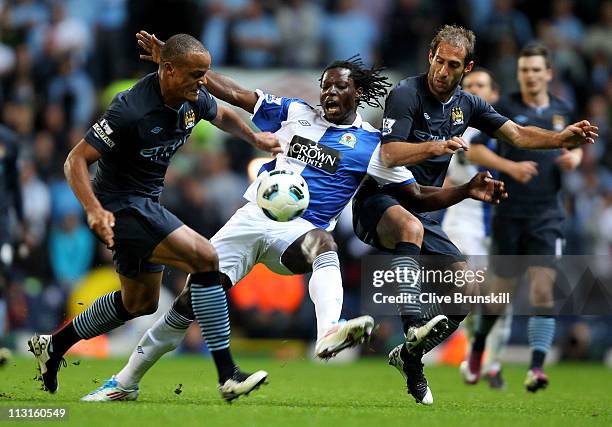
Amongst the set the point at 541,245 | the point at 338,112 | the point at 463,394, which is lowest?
the point at 463,394

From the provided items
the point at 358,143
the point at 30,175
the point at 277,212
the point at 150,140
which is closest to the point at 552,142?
the point at 358,143

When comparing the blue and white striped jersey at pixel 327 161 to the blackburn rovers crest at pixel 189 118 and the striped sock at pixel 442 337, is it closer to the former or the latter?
the blackburn rovers crest at pixel 189 118

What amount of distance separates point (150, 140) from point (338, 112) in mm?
1486

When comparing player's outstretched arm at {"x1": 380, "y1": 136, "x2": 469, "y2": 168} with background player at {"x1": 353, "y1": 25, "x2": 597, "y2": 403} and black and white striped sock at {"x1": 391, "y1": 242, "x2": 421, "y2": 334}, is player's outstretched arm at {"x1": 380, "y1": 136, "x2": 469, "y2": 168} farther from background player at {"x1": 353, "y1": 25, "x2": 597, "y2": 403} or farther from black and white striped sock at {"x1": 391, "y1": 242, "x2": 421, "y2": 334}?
black and white striped sock at {"x1": 391, "y1": 242, "x2": 421, "y2": 334}

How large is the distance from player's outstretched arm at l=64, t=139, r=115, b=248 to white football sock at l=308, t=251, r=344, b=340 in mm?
1429

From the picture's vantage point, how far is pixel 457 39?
8.14 metres

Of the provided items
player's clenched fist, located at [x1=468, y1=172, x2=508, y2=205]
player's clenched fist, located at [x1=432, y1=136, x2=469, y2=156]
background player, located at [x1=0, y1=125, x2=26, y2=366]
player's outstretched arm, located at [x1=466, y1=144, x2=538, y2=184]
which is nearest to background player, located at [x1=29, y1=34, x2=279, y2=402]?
player's clenched fist, located at [x1=432, y1=136, x2=469, y2=156]

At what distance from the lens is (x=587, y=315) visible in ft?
46.1

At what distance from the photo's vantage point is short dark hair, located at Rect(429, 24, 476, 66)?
8.12m

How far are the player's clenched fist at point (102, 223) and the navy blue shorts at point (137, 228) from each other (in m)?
0.48

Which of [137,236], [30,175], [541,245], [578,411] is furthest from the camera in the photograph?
[30,175]

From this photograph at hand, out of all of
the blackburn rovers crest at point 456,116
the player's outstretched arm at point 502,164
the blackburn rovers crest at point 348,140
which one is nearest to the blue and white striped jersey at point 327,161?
the blackburn rovers crest at point 348,140

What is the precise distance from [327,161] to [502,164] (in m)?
2.58

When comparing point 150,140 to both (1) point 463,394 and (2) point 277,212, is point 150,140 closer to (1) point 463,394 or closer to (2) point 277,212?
(2) point 277,212
